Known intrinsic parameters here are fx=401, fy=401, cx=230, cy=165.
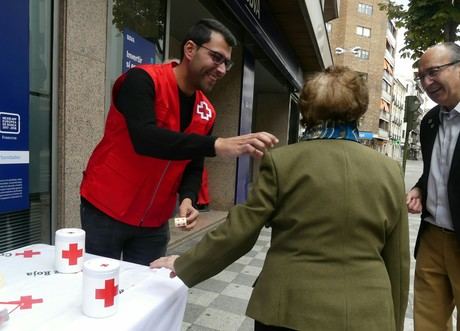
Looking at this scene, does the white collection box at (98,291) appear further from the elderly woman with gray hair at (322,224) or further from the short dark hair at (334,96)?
the short dark hair at (334,96)

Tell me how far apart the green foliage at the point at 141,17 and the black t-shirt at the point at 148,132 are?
2365 millimetres

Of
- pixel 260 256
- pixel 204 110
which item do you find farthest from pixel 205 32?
pixel 260 256

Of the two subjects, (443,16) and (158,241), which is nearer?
(158,241)

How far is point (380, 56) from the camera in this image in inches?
1986

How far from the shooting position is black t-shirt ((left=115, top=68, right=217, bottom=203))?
172 cm

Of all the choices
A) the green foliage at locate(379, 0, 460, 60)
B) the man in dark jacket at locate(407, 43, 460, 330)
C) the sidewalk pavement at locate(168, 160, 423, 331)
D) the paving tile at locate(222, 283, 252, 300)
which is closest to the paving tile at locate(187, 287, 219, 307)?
the sidewalk pavement at locate(168, 160, 423, 331)

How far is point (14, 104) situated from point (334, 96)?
2344mm

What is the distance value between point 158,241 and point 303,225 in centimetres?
103

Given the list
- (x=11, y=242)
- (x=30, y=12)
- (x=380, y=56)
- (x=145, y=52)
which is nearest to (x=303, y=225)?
(x=11, y=242)

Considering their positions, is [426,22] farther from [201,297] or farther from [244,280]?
[201,297]

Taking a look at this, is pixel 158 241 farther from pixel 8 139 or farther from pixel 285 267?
pixel 8 139

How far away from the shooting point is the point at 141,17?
4.43m

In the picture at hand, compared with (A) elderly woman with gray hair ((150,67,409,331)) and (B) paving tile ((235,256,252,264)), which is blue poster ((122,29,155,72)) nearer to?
(B) paving tile ((235,256,252,264))

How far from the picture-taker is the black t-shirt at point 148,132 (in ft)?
5.65
